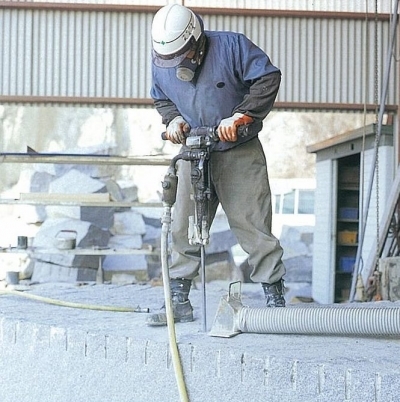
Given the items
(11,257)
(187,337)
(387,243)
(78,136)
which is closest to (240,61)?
(187,337)

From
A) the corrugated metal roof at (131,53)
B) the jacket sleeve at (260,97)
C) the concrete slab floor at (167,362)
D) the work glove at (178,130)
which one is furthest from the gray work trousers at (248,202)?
the corrugated metal roof at (131,53)

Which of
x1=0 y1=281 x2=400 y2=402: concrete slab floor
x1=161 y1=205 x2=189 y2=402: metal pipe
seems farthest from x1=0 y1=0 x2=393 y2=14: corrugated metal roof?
x1=161 y1=205 x2=189 y2=402: metal pipe

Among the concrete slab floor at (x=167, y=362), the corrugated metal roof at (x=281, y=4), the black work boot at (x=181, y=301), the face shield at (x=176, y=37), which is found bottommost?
the concrete slab floor at (x=167, y=362)

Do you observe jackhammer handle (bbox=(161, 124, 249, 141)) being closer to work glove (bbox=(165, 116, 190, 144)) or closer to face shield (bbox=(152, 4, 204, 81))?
work glove (bbox=(165, 116, 190, 144))

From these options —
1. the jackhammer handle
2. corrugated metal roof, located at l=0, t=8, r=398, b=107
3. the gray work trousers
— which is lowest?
the gray work trousers

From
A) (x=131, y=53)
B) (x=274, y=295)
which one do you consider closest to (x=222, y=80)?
(x=274, y=295)

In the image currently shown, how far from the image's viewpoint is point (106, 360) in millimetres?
3275

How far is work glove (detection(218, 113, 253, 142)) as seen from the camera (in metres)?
→ 3.34

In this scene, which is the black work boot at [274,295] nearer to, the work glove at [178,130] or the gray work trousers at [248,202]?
the gray work trousers at [248,202]

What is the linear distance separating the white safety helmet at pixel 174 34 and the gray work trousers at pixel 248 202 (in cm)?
53

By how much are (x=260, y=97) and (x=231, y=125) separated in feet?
0.68

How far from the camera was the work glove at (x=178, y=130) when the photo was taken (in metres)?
3.62

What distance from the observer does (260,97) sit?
3.42m

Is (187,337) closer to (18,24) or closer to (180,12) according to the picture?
(180,12)
